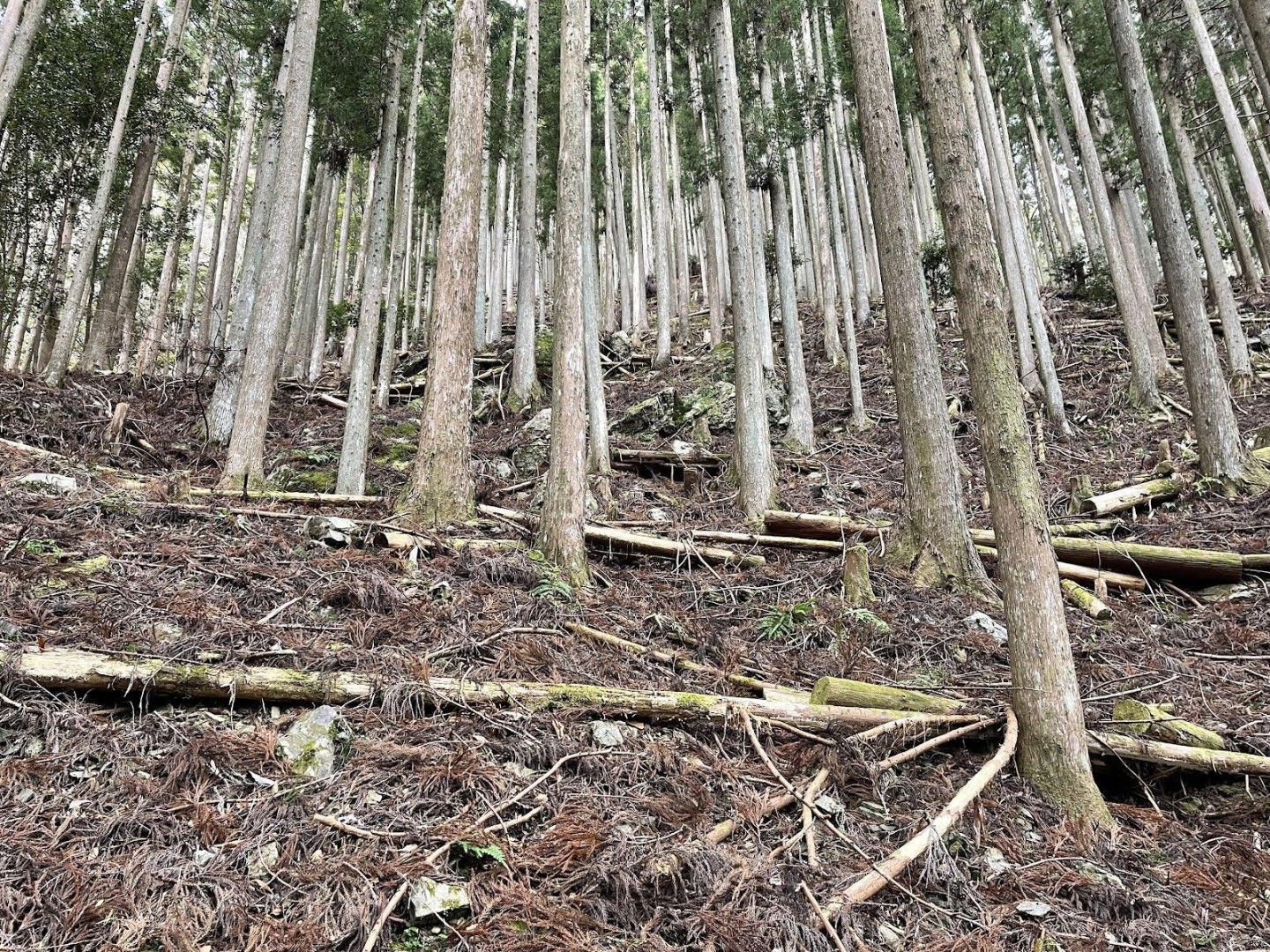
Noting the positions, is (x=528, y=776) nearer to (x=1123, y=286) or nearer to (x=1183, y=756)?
(x=1183, y=756)

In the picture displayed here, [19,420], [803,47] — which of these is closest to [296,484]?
[19,420]

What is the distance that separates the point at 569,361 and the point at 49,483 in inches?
181

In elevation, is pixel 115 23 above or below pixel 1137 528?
above

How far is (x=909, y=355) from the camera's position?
6270 mm

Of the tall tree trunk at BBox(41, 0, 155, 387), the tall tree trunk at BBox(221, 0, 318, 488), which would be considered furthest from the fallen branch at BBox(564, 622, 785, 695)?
the tall tree trunk at BBox(41, 0, 155, 387)

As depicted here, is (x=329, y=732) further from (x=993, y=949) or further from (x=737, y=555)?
(x=737, y=555)

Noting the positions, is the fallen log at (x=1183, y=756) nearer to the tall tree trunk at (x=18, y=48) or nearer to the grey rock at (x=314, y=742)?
the grey rock at (x=314, y=742)

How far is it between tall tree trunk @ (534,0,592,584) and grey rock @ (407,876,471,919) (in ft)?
10.6

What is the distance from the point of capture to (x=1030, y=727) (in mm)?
3016

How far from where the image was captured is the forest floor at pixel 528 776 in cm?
201

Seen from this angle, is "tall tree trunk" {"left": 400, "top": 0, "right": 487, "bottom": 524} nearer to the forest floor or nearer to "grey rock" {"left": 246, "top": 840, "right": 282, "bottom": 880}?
the forest floor

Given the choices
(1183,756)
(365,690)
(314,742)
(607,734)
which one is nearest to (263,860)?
(314,742)

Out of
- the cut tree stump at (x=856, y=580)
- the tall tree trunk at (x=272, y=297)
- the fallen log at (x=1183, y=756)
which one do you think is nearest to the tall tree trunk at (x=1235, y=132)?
the cut tree stump at (x=856, y=580)

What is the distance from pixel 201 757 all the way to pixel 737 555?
4795 mm
